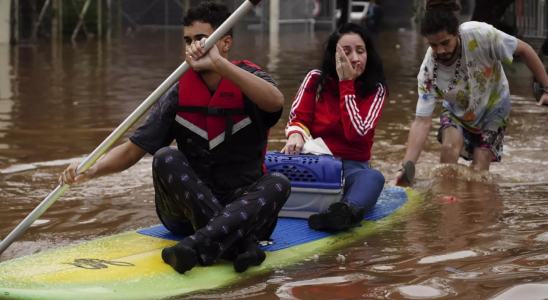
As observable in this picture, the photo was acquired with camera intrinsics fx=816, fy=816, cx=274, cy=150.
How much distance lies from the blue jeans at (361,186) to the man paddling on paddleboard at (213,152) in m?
0.78

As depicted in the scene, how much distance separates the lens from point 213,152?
160 inches

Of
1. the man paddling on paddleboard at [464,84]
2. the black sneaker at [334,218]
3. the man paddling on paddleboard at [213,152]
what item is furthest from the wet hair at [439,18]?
the man paddling on paddleboard at [213,152]

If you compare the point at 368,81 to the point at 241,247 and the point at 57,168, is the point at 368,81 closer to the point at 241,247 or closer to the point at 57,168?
the point at 241,247

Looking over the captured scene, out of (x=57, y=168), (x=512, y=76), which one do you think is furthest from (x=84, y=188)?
(x=512, y=76)

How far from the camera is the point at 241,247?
403 centimetres

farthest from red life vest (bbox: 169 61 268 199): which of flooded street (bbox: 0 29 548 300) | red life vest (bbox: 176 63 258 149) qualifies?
flooded street (bbox: 0 29 548 300)

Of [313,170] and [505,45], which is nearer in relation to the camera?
[313,170]

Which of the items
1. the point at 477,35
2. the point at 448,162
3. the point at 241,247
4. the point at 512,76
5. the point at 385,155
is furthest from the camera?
the point at 512,76

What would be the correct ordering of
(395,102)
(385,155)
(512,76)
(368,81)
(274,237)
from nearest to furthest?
(274,237) → (368,81) → (385,155) → (395,102) → (512,76)

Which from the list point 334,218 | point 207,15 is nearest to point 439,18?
point 334,218

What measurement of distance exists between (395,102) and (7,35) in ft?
45.3

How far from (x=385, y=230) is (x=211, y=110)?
146cm

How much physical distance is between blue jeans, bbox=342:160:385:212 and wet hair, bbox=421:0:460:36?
1209 millimetres

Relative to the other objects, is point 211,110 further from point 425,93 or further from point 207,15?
point 425,93
